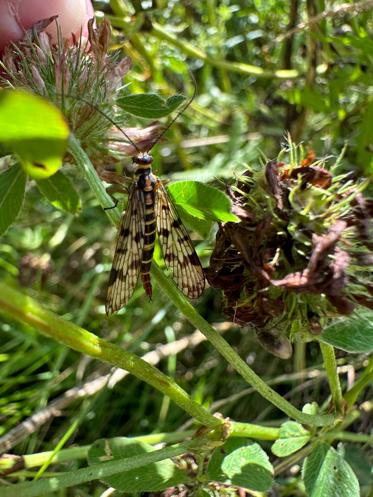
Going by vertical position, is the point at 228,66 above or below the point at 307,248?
above

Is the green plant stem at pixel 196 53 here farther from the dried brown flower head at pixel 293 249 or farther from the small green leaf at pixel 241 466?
the small green leaf at pixel 241 466

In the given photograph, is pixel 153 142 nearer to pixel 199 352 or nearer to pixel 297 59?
pixel 199 352

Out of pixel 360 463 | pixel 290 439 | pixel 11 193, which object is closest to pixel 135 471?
pixel 290 439

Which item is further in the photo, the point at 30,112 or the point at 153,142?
the point at 153,142

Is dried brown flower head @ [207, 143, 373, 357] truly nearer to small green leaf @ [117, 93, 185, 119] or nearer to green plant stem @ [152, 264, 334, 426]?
green plant stem @ [152, 264, 334, 426]

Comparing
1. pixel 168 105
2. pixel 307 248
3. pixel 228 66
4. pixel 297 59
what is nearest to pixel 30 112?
pixel 307 248

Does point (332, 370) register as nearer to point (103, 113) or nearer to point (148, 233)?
point (148, 233)

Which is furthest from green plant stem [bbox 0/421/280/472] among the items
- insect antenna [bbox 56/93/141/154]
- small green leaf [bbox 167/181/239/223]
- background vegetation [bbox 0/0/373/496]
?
insect antenna [bbox 56/93/141/154]

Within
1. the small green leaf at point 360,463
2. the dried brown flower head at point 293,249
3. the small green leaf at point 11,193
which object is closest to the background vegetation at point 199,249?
the small green leaf at point 360,463
